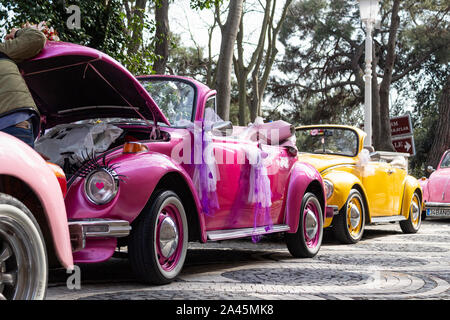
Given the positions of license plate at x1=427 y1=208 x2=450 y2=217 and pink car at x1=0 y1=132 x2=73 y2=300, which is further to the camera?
license plate at x1=427 y1=208 x2=450 y2=217

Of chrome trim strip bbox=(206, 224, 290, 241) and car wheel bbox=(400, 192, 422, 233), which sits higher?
chrome trim strip bbox=(206, 224, 290, 241)

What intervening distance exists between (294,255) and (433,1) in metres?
20.8

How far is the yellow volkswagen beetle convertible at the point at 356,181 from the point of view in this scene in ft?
29.5

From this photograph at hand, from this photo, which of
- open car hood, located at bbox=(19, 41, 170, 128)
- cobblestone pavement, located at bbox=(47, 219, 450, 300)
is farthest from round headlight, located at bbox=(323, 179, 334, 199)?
open car hood, located at bbox=(19, 41, 170, 128)

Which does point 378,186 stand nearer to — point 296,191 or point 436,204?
point 296,191

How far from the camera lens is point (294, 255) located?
7230 mm

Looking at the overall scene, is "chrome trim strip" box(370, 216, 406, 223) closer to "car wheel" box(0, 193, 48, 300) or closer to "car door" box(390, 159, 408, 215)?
"car door" box(390, 159, 408, 215)

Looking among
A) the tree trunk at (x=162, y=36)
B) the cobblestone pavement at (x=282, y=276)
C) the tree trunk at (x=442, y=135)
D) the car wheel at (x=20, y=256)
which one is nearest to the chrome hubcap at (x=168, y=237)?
the cobblestone pavement at (x=282, y=276)

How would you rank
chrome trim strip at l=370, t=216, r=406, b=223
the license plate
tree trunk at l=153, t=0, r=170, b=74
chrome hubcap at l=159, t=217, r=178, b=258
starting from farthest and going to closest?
the license plate, tree trunk at l=153, t=0, r=170, b=74, chrome trim strip at l=370, t=216, r=406, b=223, chrome hubcap at l=159, t=217, r=178, b=258

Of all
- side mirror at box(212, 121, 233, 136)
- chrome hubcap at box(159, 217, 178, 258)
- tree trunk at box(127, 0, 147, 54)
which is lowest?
chrome hubcap at box(159, 217, 178, 258)

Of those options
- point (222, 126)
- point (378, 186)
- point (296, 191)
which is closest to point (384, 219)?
point (378, 186)

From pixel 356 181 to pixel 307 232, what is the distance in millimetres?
2346

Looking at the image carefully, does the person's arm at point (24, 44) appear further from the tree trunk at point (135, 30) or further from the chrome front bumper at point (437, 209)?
the chrome front bumper at point (437, 209)

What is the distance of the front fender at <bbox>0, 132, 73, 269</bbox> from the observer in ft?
9.72
